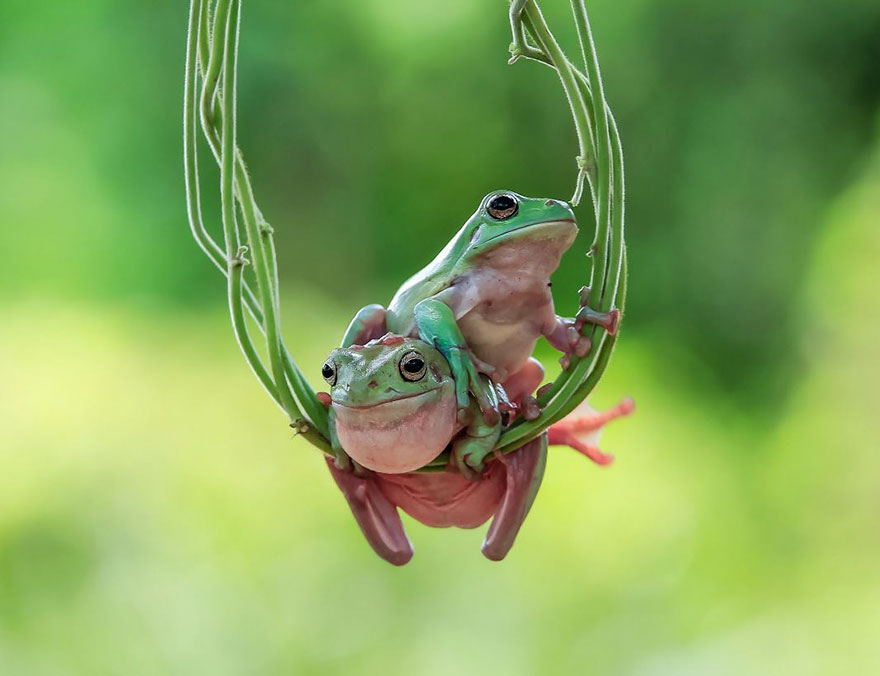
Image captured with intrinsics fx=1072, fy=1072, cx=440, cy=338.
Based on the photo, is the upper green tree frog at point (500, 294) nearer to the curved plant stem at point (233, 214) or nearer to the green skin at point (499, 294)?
the green skin at point (499, 294)

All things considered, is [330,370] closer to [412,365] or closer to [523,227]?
[412,365]

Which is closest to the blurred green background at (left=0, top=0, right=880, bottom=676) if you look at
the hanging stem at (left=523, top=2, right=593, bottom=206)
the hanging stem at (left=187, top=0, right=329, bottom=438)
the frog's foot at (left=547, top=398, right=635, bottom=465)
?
the frog's foot at (left=547, top=398, right=635, bottom=465)

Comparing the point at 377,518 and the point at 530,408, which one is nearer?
the point at 530,408

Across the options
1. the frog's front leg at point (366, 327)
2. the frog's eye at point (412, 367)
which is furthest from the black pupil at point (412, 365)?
the frog's front leg at point (366, 327)

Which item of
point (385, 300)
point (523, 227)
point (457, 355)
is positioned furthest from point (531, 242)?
point (385, 300)

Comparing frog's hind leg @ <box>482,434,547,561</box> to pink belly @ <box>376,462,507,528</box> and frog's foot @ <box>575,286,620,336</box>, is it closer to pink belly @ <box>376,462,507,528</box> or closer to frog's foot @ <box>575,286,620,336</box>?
pink belly @ <box>376,462,507,528</box>
